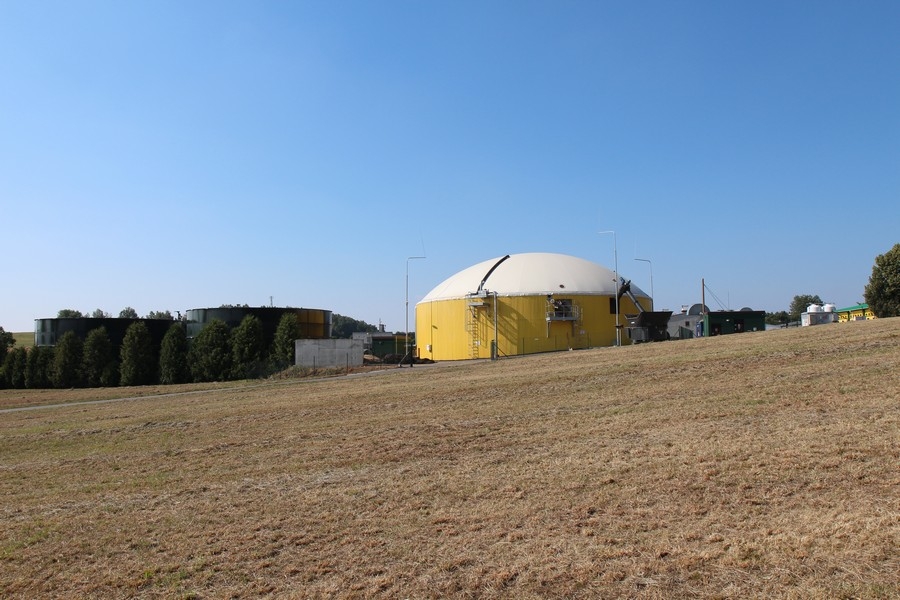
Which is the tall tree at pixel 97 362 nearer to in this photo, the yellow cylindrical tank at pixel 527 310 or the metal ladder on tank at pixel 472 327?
the yellow cylindrical tank at pixel 527 310

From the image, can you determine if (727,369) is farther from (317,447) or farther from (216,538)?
(216,538)

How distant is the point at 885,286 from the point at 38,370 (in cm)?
7981

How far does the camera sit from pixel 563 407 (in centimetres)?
1550

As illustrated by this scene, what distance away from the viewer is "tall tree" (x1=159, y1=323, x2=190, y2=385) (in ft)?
178

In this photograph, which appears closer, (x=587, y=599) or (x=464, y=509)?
(x=587, y=599)

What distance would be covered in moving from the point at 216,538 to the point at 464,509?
2970 millimetres

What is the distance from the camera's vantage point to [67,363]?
57.8 m

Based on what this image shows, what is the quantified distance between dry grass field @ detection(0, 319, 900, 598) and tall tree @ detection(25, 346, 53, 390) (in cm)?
5008

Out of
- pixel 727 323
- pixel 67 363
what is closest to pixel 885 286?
pixel 727 323

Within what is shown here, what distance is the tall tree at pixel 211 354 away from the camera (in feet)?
173

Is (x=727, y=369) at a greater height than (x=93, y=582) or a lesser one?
greater

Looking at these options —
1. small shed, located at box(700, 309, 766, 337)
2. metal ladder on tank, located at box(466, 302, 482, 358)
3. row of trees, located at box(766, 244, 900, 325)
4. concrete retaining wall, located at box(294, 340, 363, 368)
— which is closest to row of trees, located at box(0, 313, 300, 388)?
concrete retaining wall, located at box(294, 340, 363, 368)

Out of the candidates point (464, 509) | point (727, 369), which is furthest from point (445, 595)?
point (727, 369)

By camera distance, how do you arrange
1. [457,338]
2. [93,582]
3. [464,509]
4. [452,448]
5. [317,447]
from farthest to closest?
[457,338]
[317,447]
[452,448]
[464,509]
[93,582]
